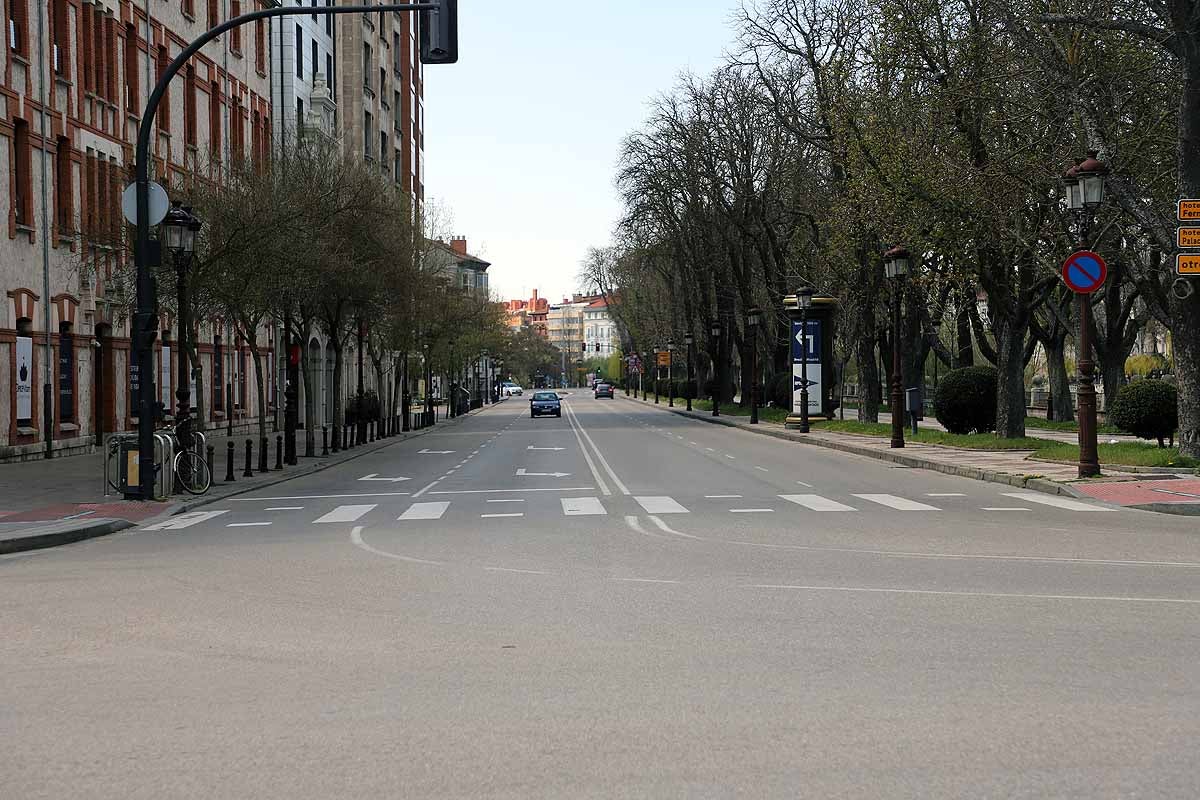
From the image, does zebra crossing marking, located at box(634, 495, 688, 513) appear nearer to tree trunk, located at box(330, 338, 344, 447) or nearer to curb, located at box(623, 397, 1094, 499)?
curb, located at box(623, 397, 1094, 499)

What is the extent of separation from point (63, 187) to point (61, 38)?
11.9 ft

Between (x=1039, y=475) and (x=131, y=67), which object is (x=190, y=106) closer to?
(x=131, y=67)

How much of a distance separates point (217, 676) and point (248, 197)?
22.1m

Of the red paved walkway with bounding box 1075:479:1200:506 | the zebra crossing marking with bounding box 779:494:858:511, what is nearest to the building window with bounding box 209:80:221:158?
the zebra crossing marking with bounding box 779:494:858:511

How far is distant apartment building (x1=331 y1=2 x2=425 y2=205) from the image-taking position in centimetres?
6962

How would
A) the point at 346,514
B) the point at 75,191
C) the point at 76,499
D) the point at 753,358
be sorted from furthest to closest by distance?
the point at 753,358 < the point at 75,191 < the point at 76,499 < the point at 346,514

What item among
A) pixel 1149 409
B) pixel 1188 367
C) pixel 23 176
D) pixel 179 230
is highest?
pixel 23 176

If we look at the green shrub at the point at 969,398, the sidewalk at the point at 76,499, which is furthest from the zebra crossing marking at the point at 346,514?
the green shrub at the point at 969,398

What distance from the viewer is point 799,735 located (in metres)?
6.03

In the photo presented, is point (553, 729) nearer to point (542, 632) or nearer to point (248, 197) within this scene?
point (542, 632)

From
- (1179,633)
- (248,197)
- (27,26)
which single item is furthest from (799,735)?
(27,26)

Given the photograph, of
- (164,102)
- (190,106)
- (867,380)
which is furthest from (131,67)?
(867,380)

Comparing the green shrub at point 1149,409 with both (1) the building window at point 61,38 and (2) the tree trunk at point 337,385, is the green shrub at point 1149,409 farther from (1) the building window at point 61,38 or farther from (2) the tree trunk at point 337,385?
(1) the building window at point 61,38

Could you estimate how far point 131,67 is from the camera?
37.9m
